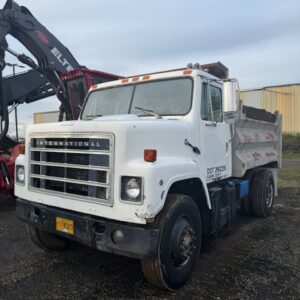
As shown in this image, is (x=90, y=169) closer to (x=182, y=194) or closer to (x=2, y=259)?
(x=182, y=194)

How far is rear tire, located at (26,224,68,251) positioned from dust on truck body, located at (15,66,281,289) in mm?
14

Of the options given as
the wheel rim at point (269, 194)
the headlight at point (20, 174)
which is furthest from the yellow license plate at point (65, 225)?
the wheel rim at point (269, 194)

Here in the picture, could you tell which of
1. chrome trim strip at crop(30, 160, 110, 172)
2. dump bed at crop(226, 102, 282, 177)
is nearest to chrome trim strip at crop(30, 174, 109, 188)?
chrome trim strip at crop(30, 160, 110, 172)

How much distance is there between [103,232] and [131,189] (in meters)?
0.60

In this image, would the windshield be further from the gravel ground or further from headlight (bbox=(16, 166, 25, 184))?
the gravel ground

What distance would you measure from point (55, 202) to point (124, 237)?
1.08 metres

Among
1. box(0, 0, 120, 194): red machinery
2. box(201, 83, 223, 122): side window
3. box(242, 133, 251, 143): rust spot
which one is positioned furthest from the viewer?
box(0, 0, 120, 194): red machinery

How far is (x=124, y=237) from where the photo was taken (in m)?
4.07

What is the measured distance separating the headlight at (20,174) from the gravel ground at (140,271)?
3.56ft

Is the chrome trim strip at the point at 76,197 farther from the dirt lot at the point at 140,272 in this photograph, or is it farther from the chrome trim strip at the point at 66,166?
the dirt lot at the point at 140,272

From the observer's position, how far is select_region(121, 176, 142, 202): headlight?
13.0 feet

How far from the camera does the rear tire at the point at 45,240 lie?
554 cm

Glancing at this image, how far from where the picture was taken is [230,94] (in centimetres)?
555

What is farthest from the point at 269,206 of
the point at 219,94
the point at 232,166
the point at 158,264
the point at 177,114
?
the point at 158,264
